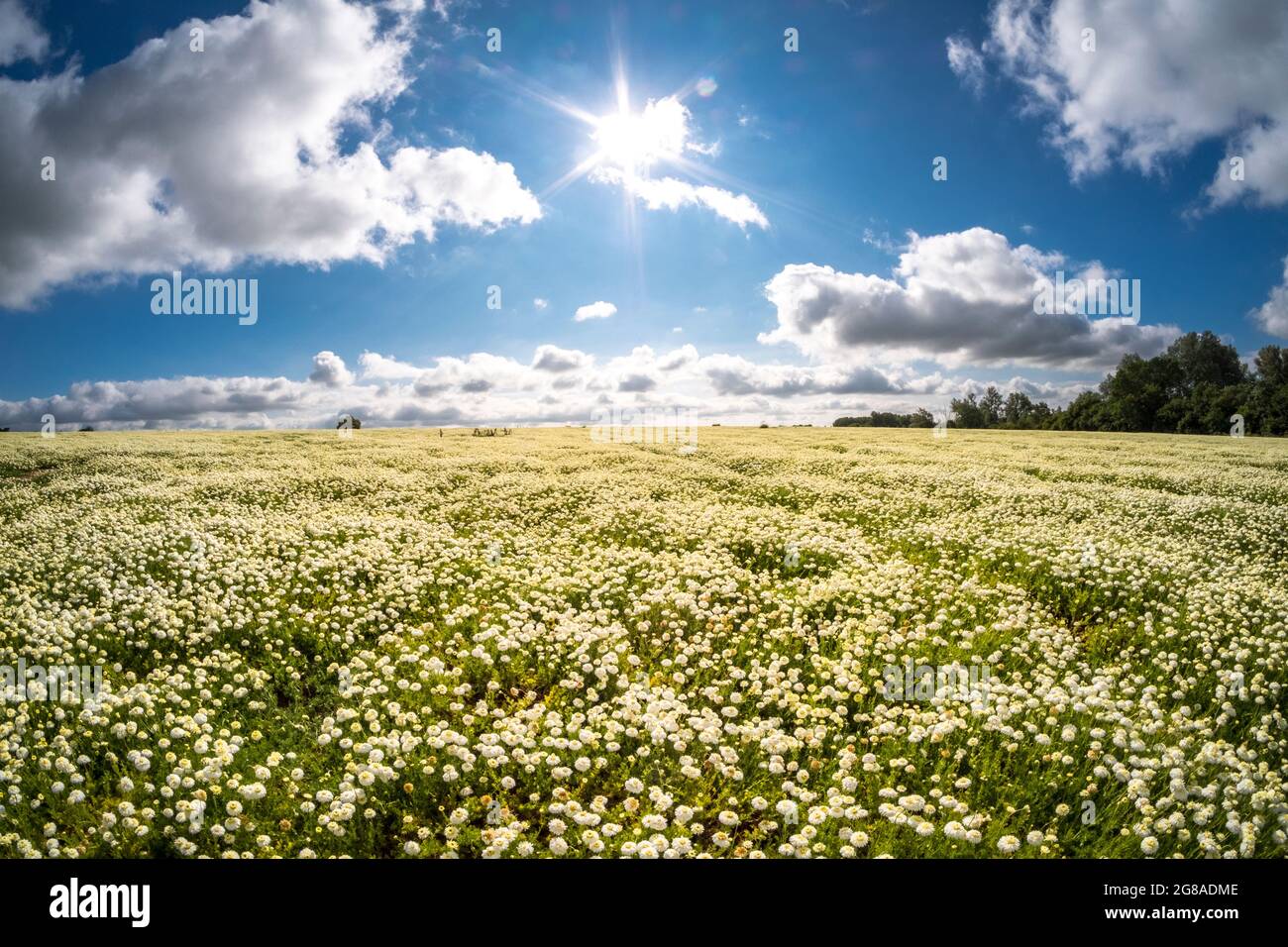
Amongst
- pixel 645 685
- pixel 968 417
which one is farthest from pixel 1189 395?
pixel 645 685

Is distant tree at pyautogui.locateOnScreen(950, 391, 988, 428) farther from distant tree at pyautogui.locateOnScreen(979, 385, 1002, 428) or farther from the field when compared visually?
the field

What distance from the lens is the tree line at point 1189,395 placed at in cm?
6631

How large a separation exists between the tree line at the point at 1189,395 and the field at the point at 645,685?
235ft

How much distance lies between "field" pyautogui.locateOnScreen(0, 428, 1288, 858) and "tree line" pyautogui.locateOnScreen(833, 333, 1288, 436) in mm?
71531

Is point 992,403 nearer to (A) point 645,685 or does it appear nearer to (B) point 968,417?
(B) point 968,417

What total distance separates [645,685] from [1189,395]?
4035 inches

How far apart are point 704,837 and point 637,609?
4164 millimetres

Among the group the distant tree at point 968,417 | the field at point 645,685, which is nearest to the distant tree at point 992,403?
the distant tree at point 968,417

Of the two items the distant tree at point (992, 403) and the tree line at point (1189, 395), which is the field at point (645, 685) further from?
the distant tree at point (992, 403)
